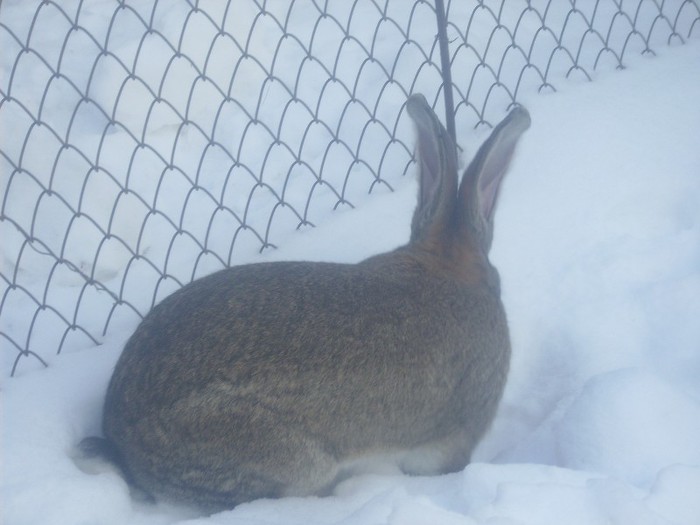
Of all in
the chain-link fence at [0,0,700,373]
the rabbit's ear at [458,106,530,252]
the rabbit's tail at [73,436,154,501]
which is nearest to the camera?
the rabbit's tail at [73,436,154,501]

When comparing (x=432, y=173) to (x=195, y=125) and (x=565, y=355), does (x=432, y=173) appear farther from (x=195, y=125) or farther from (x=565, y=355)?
(x=195, y=125)

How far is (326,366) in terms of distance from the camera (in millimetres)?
2648

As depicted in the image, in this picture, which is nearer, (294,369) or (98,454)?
(294,369)

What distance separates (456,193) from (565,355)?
72cm

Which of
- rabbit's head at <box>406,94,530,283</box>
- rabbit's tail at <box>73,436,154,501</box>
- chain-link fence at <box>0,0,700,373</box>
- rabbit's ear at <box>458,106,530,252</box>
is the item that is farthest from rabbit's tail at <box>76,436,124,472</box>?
rabbit's ear at <box>458,106,530,252</box>

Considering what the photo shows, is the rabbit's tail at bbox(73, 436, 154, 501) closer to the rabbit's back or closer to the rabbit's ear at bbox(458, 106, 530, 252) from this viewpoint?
the rabbit's back

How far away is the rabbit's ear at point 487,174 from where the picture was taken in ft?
9.46

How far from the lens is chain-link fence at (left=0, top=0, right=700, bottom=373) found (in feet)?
12.0

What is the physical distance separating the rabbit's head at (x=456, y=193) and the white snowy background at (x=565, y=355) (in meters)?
0.45

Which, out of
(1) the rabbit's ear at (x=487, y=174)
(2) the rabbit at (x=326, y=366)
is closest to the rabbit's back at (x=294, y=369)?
(2) the rabbit at (x=326, y=366)

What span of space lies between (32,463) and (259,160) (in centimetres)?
185

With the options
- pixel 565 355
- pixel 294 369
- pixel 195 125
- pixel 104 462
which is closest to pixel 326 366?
pixel 294 369

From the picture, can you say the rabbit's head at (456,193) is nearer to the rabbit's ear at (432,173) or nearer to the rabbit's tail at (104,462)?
the rabbit's ear at (432,173)

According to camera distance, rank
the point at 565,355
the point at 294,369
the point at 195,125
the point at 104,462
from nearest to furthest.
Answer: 1. the point at 294,369
2. the point at 104,462
3. the point at 565,355
4. the point at 195,125
